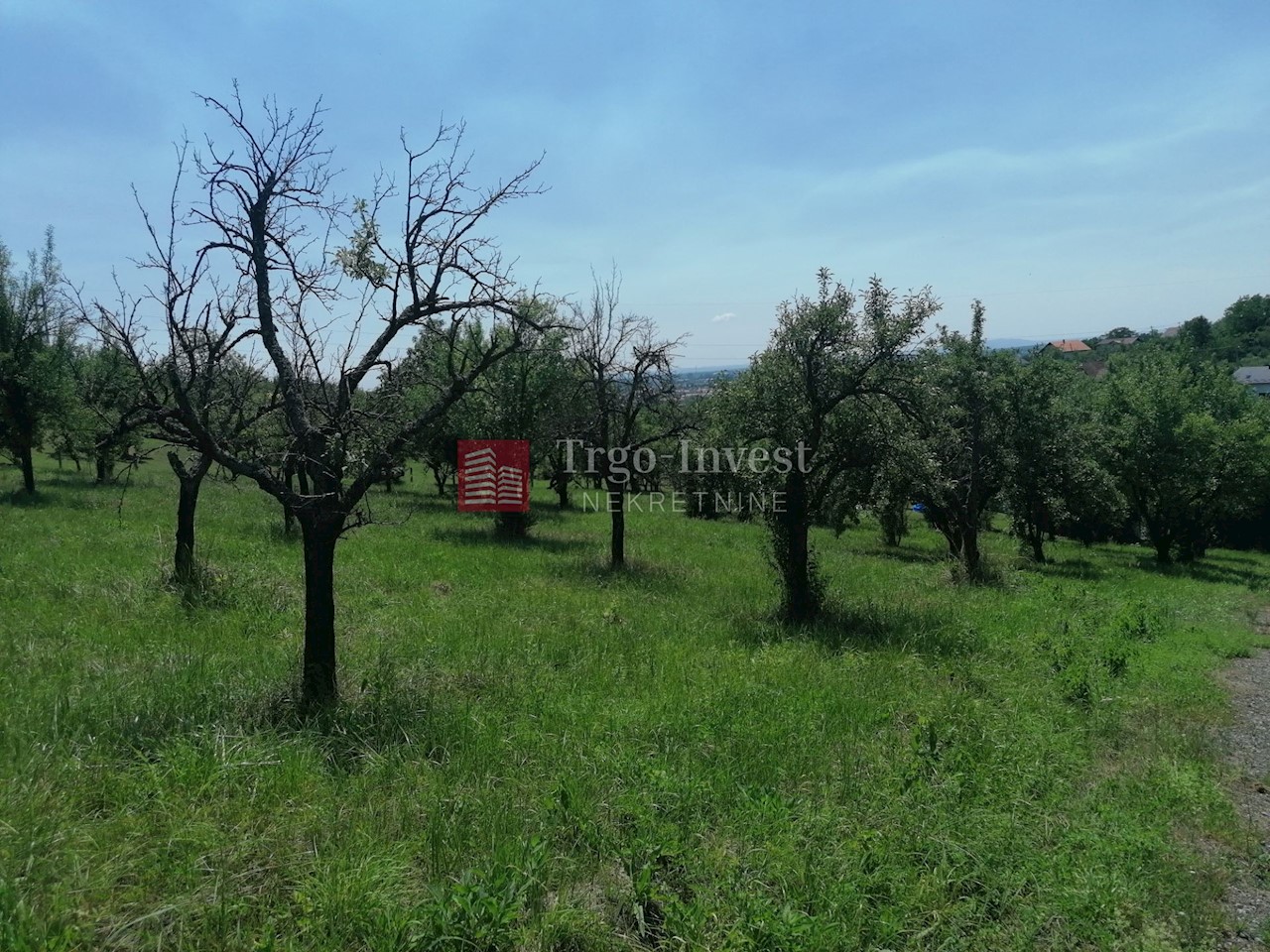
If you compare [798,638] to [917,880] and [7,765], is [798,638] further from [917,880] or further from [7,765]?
[7,765]

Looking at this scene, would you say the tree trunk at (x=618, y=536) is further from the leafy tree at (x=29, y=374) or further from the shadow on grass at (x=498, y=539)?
the leafy tree at (x=29, y=374)

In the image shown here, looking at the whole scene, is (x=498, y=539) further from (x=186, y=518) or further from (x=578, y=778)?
(x=578, y=778)

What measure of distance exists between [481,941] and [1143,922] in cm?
377

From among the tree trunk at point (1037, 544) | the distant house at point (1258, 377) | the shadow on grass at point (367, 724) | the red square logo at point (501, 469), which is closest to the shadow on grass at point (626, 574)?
the red square logo at point (501, 469)

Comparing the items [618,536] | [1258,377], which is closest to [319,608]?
[618,536]

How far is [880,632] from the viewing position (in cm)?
1043

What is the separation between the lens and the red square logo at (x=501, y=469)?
62.0 feet

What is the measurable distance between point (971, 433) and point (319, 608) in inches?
613

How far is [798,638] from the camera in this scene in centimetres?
981

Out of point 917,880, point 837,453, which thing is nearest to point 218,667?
point 917,880

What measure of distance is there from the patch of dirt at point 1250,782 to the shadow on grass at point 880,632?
9.45 ft

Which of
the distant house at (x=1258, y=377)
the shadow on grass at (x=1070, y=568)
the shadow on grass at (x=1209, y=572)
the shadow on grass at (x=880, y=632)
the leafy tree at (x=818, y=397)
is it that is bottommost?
the shadow on grass at (x=1209, y=572)

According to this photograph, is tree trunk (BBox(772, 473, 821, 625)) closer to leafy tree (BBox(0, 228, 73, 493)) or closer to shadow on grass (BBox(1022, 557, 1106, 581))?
shadow on grass (BBox(1022, 557, 1106, 581))

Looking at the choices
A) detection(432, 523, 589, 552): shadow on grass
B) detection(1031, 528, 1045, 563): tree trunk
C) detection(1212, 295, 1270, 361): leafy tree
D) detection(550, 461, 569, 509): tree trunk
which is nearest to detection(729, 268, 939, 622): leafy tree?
detection(432, 523, 589, 552): shadow on grass
